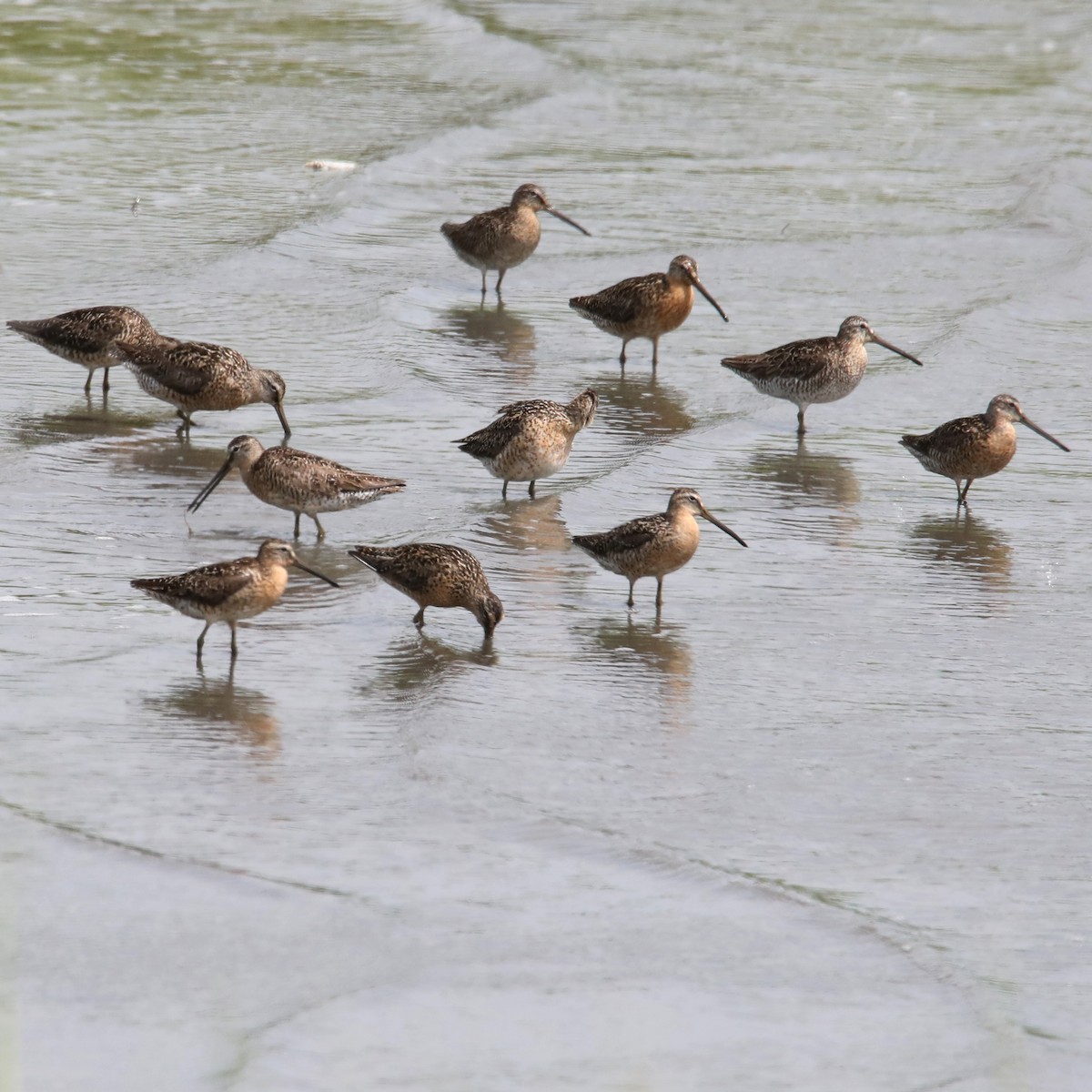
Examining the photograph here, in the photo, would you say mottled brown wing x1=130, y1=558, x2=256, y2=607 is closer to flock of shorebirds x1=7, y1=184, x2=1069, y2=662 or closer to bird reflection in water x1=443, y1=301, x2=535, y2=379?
flock of shorebirds x1=7, y1=184, x2=1069, y2=662

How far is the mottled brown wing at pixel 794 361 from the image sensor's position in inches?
496

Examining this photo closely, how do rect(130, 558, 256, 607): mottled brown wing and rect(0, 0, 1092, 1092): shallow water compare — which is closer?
rect(0, 0, 1092, 1092): shallow water

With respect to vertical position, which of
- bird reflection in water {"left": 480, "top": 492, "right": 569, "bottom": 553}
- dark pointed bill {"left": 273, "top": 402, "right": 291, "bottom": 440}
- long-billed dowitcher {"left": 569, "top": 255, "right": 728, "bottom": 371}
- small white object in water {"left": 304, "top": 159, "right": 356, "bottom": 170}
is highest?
small white object in water {"left": 304, "top": 159, "right": 356, "bottom": 170}

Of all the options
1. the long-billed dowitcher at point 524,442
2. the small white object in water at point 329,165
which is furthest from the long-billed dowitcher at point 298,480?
the small white object in water at point 329,165

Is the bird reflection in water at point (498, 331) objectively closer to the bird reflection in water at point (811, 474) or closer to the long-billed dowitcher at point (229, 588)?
the bird reflection in water at point (811, 474)

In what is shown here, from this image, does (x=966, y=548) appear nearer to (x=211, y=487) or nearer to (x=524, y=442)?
(x=524, y=442)

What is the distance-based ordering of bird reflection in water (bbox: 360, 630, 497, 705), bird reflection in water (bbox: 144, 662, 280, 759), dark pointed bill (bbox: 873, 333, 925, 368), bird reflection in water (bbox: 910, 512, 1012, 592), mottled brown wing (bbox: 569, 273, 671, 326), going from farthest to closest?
mottled brown wing (bbox: 569, 273, 671, 326), dark pointed bill (bbox: 873, 333, 925, 368), bird reflection in water (bbox: 910, 512, 1012, 592), bird reflection in water (bbox: 360, 630, 497, 705), bird reflection in water (bbox: 144, 662, 280, 759)

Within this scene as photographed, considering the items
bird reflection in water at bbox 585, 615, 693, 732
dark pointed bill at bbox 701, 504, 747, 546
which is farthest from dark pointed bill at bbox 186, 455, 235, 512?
dark pointed bill at bbox 701, 504, 747, 546

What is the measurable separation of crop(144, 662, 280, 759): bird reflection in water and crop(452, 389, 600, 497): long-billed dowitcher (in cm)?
296

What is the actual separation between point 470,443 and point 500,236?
495 centimetres

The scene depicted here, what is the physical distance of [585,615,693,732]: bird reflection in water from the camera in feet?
27.3

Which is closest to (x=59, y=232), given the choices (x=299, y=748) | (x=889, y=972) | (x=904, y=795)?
(x=299, y=748)

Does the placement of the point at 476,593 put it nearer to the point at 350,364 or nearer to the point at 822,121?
the point at 350,364

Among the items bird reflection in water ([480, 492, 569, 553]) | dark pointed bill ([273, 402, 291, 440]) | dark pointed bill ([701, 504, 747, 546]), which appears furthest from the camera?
dark pointed bill ([273, 402, 291, 440])
